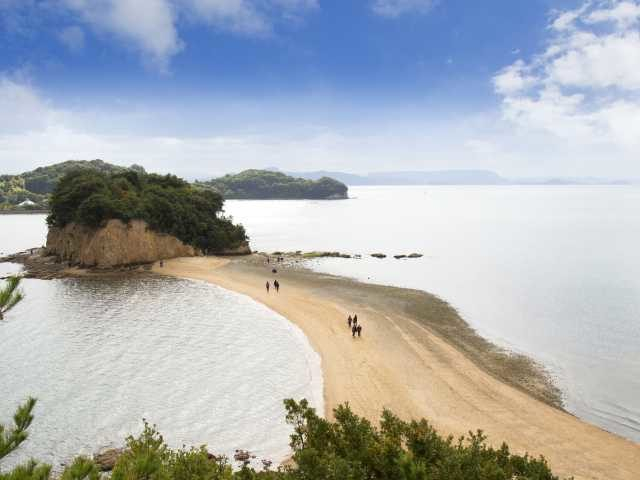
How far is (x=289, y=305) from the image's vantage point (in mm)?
48812

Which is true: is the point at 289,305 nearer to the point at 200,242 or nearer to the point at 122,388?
the point at 122,388

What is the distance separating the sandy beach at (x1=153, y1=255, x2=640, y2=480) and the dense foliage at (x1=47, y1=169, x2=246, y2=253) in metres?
26.2

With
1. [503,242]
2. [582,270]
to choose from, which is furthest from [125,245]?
[503,242]

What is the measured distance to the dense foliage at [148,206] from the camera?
220 feet

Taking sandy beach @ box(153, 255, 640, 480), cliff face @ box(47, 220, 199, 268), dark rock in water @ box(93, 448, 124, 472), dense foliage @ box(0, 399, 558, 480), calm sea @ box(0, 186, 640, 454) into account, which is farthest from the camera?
cliff face @ box(47, 220, 199, 268)

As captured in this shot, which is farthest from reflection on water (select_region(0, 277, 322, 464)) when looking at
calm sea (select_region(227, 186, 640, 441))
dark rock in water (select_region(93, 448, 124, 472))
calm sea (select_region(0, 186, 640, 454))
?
calm sea (select_region(227, 186, 640, 441))

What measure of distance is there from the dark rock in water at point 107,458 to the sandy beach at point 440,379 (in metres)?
11.3

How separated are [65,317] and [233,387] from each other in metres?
24.5

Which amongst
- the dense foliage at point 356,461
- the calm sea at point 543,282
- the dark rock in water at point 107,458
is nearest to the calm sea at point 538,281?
the calm sea at point 543,282

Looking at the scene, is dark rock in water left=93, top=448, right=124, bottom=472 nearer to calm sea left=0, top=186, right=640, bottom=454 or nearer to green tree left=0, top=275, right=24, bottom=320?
calm sea left=0, top=186, right=640, bottom=454

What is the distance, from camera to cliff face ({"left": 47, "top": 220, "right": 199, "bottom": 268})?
67.4 m

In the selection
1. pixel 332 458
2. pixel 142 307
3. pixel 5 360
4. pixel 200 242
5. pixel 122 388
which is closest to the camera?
pixel 332 458

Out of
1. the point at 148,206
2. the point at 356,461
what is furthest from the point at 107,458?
the point at 148,206

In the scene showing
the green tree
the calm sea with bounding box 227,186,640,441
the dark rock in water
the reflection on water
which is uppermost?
the green tree
